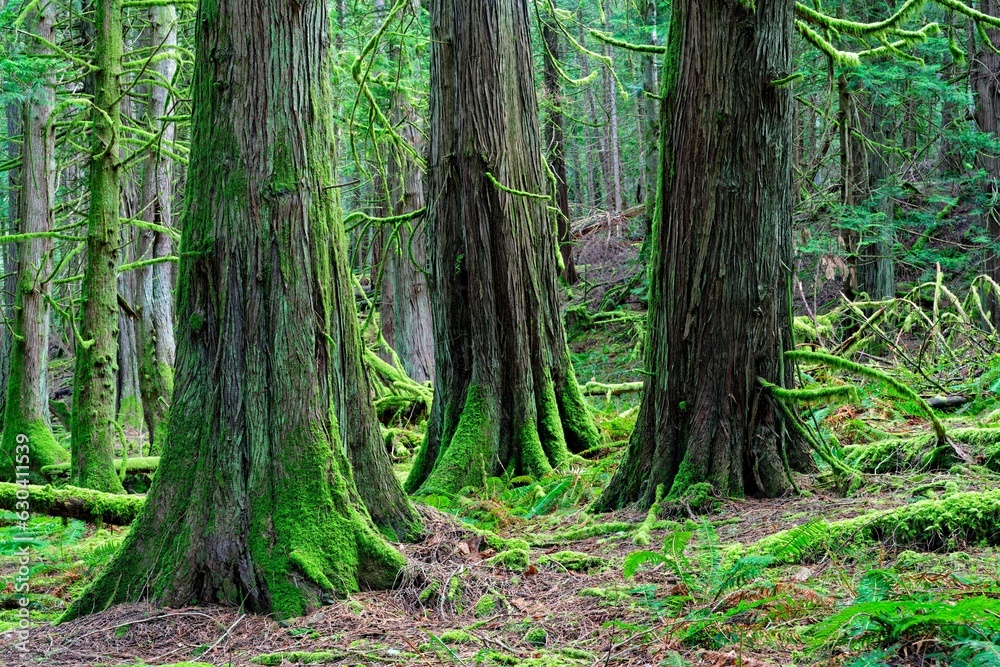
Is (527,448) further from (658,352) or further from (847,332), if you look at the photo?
(847,332)

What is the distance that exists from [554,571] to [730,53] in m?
3.47

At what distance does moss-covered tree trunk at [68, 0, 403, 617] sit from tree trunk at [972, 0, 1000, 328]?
37.2 feet

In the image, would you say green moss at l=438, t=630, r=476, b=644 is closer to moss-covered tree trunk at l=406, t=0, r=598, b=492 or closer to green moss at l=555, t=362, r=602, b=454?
moss-covered tree trunk at l=406, t=0, r=598, b=492

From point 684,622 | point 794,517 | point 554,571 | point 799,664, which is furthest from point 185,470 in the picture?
point 794,517

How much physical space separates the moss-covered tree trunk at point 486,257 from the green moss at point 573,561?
2377 mm

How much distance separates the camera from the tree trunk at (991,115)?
1222 centimetres

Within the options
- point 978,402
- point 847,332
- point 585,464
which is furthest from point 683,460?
point 847,332

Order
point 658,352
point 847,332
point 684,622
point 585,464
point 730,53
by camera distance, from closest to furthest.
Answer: point 684,622 → point 730,53 → point 658,352 → point 585,464 → point 847,332

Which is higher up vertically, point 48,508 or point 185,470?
point 185,470

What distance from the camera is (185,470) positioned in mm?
4148

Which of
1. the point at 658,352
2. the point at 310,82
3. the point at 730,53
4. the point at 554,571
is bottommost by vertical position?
the point at 554,571

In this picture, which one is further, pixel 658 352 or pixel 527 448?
pixel 527 448

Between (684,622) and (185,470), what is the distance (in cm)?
257

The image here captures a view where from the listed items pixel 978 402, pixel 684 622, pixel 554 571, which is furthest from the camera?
pixel 978 402
